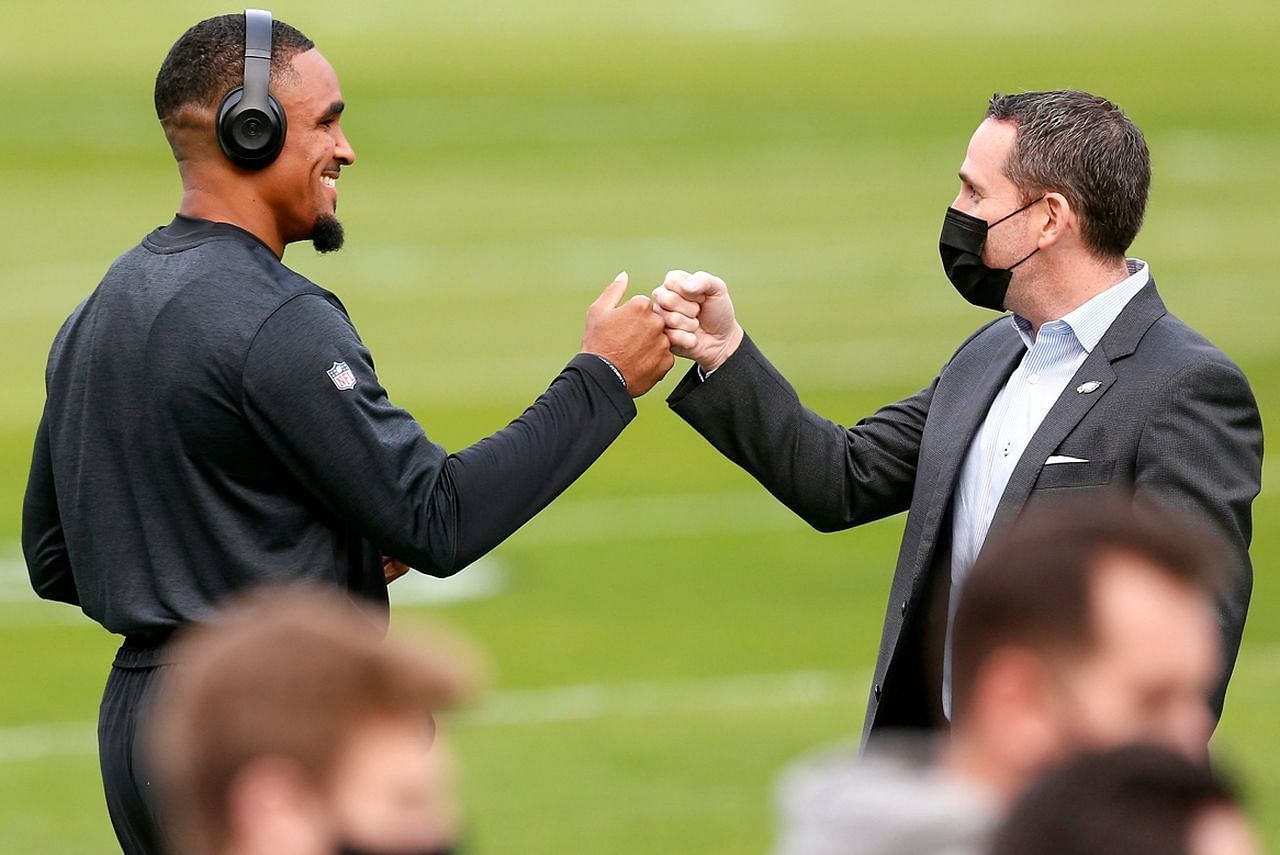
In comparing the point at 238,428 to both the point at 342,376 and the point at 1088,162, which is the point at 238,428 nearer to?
the point at 342,376

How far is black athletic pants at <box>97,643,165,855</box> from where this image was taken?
4.43 m

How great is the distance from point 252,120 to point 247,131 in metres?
0.02

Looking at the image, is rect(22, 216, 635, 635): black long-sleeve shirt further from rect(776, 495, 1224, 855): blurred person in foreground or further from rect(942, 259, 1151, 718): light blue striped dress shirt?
rect(776, 495, 1224, 855): blurred person in foreground

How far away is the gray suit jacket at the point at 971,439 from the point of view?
15.2 ft

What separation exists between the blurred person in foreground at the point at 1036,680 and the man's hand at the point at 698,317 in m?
2.27

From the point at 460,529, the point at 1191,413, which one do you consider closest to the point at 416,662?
the point at 460,529

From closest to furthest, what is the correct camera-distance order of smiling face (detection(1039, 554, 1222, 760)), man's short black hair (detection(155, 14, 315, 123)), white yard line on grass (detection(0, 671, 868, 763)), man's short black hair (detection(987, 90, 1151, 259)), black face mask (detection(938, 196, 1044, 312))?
1. smiling face (detection(1039, 554, 1222, 760))
2. man's short black hair (detection(155, 14, 315, 123))
3. man's short black hair (detection(987, 90, 1151, 259))
4. black face mask (detection(938, 196, 1044, 312))
5. white yard line on grass (detection(0, 671, 868, 763))

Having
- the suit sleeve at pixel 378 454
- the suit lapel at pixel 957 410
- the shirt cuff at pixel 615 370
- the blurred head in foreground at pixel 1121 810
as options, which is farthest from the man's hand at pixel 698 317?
the blurred head in foreground at pixel 1121 810

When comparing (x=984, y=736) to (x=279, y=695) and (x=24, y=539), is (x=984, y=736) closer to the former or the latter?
(x=279, y=695)

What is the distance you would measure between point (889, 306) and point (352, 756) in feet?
65.2

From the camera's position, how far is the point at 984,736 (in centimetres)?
263

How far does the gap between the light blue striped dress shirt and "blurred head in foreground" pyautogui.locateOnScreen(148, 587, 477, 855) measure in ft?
8.38

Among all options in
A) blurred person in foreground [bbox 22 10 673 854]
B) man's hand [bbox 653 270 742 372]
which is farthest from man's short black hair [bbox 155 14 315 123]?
man's hand [bbox 653 270 742 372]

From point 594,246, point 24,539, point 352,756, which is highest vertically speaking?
point 352,756
